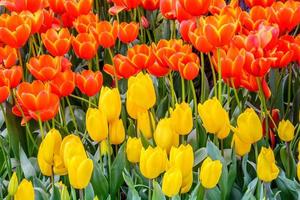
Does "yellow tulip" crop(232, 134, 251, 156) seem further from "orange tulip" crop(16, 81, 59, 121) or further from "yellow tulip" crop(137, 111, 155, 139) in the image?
"orange tulip" crop(16, 81, 59, 121)

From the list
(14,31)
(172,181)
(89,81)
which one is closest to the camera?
(172,181)

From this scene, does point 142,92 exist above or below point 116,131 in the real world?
above

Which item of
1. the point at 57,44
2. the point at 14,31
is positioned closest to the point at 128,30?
the point at 57,44

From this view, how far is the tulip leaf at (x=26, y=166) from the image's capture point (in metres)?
1.80

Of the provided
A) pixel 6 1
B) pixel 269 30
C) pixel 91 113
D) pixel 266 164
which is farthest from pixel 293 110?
pixel 6 1

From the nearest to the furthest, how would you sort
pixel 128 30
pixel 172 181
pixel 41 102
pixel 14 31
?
pixel 172 181 < pixel 41 102 < pixel 14 31 < pixel 128 30

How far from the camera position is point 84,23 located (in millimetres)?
2150

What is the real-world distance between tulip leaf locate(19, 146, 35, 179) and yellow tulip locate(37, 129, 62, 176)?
21 centimetres

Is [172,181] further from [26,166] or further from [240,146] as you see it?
[26,166]

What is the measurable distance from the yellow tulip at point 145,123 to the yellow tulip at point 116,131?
6 cm

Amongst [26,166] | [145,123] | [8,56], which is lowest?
[26,166]

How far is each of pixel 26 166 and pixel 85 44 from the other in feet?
1.22

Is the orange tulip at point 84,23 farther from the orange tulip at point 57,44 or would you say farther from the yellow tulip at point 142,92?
the yellow tulip at point 142,92

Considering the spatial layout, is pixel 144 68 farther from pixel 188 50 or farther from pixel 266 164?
pixel 266 164
